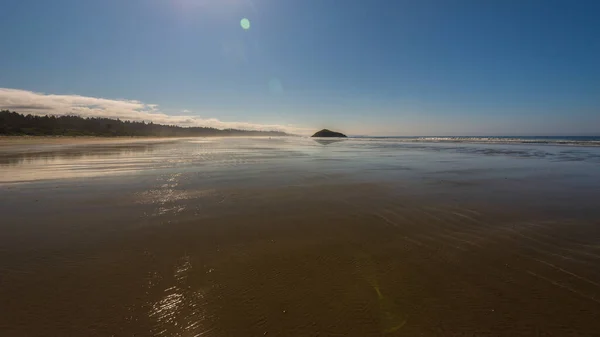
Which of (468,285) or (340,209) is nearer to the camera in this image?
(468,285)

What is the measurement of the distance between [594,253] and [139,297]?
8.04 m

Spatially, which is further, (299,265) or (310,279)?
(299,265)

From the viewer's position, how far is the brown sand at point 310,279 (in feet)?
10.2

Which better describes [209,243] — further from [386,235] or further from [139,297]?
[386,235]

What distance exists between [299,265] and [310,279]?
46 cm

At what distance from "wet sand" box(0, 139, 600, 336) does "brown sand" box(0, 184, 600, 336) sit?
0.02m

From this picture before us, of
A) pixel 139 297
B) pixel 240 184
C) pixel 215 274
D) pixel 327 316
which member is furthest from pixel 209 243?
pixel 240 184

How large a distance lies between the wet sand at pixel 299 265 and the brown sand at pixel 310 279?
21 millimetres

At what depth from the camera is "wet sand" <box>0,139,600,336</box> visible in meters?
3.16

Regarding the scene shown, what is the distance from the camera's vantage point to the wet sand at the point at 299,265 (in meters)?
3.16

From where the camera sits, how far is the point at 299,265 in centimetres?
449

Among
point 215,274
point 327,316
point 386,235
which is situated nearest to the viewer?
point 327,316

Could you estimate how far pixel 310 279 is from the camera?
4070 millimetres

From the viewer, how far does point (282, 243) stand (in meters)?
5.37
